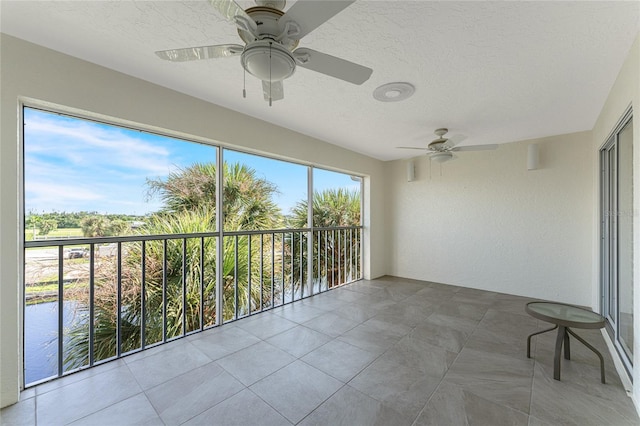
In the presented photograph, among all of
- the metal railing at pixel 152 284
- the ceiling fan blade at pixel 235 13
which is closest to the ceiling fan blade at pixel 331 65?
the ceiling fan blade at pixel 235 13

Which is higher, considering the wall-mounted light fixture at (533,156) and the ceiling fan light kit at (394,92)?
the ceiling fan light kit at (394,92)

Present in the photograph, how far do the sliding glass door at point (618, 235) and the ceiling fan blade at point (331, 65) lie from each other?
7.14 feet

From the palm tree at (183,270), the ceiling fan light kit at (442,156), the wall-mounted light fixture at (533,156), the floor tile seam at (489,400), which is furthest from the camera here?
the wall-mounted light fixture at (533,156)

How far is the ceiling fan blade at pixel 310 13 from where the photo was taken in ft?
3.19

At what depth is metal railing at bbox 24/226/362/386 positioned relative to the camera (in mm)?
1976

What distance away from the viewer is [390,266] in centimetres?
520

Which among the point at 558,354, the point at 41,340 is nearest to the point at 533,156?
the point at 558,354

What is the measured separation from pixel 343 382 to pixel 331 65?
6.84 ft

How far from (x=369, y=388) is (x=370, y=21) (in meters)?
2.38

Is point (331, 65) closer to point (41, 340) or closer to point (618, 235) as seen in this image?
point (41, 340)

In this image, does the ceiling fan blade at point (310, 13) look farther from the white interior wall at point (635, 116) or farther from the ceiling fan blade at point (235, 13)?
the white interior wall at point (635, 116)

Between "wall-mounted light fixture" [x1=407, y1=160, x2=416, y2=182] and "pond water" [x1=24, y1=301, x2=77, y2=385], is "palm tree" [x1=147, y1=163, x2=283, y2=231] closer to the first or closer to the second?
"pond water" [x1=24, y1=301, x2=77, y2=385]

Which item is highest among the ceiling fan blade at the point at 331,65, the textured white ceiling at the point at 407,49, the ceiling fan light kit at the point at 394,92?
the textured white ceiling at the point at 407,49

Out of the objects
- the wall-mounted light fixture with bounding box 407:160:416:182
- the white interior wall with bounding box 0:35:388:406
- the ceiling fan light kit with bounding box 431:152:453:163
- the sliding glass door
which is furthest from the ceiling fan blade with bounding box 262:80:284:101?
the wall-mounted light fixture with bounding box 407:160:416:182
